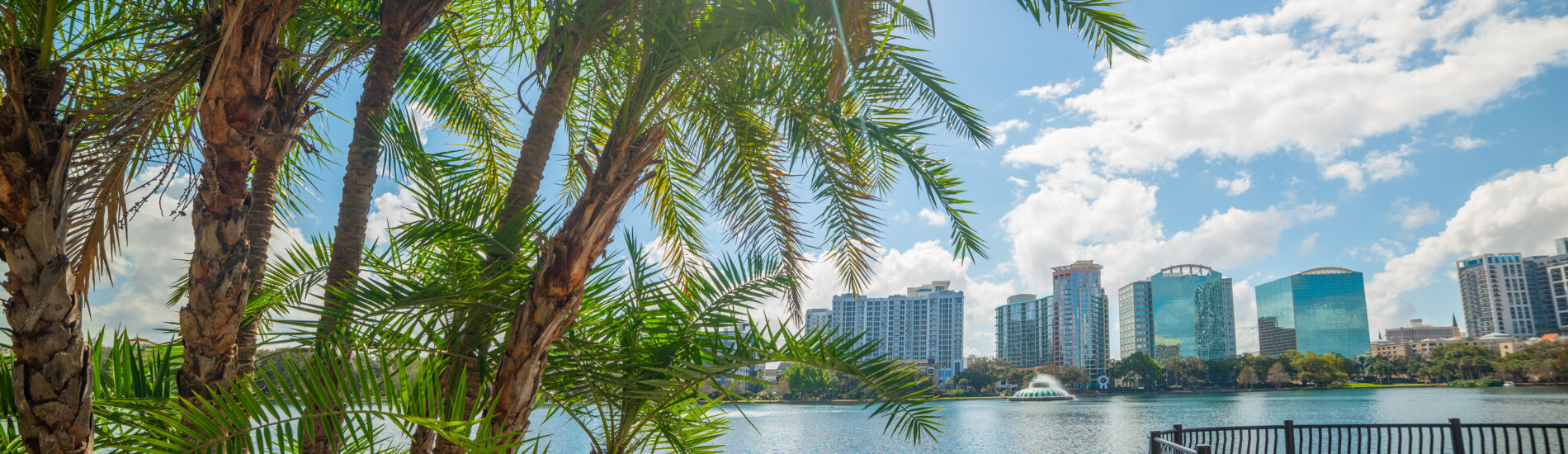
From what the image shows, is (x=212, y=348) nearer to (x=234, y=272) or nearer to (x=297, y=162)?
(x=234, y=272)

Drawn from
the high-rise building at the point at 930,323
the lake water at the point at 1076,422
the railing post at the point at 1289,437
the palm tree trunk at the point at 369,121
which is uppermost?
the high-rise building at the point at 930,323

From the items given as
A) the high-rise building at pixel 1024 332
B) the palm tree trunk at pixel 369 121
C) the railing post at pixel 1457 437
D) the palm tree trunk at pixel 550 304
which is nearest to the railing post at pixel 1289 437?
the railing post at pixel 1457 437

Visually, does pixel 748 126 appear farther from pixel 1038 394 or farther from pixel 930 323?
pixel 930 323

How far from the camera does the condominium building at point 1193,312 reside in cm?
9175

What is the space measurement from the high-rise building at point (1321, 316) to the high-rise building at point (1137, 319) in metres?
14.4

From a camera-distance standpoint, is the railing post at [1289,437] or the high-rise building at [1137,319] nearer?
the railing post at [1289,437]

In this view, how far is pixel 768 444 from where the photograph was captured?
21.3 meters

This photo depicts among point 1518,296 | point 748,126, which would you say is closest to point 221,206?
point 748,126

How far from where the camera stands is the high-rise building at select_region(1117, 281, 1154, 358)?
97.8 meters

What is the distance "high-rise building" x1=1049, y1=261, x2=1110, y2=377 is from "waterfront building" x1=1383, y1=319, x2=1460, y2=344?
3970 cm

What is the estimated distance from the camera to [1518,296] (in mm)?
61375

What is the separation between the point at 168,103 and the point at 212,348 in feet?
2.23

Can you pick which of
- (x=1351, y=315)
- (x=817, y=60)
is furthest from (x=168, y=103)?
(x=1351, y=315)

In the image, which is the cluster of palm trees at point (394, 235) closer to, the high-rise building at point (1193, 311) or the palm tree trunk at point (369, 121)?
the palm tree trunk at point (369, 121)
